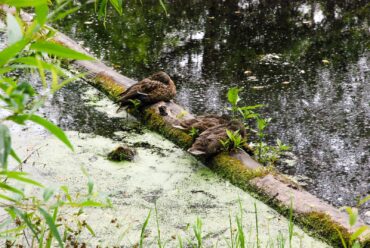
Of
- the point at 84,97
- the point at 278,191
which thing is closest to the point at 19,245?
the point at 278,191

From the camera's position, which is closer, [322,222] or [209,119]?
[322,222]

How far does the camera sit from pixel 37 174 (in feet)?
10.3

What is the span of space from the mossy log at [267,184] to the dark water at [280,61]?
0.41 m

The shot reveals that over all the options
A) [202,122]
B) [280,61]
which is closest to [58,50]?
[202,122]

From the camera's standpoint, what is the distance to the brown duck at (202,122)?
351 cm

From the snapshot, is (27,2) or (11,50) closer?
(11,50)

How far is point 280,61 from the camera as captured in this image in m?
5.52

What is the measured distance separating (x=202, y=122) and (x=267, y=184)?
72cm

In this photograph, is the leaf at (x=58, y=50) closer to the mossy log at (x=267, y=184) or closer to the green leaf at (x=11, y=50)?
the green leaf at (x=11, y=50)

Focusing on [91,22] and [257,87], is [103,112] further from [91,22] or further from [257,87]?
[91,22]

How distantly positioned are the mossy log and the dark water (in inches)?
16.1

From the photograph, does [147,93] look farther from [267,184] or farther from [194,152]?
[267,184]

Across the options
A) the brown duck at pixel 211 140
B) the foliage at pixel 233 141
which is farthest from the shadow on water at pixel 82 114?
the foliage at pixel 233 141

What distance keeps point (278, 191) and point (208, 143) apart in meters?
0.57
